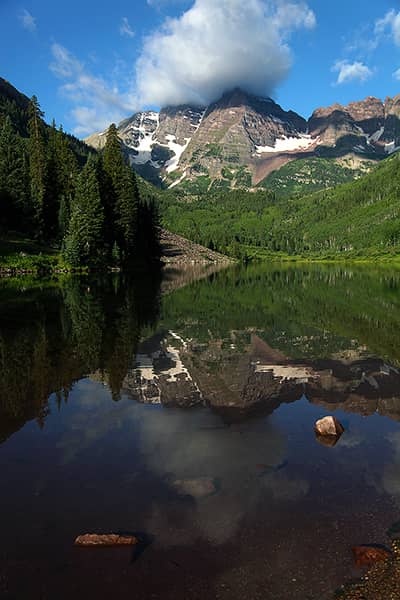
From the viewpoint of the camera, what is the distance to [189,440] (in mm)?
13945

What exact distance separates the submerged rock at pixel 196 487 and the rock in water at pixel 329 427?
492 cm

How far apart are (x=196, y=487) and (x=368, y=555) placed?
4.28 metres

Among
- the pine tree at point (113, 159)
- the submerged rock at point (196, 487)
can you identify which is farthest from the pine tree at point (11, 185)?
the submerged rock at point (196, 487)

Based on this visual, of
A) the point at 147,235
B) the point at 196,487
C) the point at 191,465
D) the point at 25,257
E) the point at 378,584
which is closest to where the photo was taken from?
the point at 378,584

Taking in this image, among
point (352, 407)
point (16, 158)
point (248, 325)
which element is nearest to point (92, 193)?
point (16, 158)

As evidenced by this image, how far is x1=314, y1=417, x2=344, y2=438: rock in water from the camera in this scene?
14406mm

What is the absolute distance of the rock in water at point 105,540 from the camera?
28.4 ft

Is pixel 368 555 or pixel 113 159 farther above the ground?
pixel 113 159

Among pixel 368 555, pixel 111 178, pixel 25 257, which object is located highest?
pixel 111 178

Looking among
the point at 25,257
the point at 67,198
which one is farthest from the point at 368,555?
the point at 67,198

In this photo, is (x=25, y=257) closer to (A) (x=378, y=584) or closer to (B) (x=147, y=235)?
(B) (x=147, y=235)

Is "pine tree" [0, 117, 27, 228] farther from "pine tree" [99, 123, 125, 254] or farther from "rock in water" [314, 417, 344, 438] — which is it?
"rock in water" [314, 417, 344, 438]

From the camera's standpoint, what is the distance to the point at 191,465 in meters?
12.3

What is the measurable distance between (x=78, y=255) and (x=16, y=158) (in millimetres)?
26147
